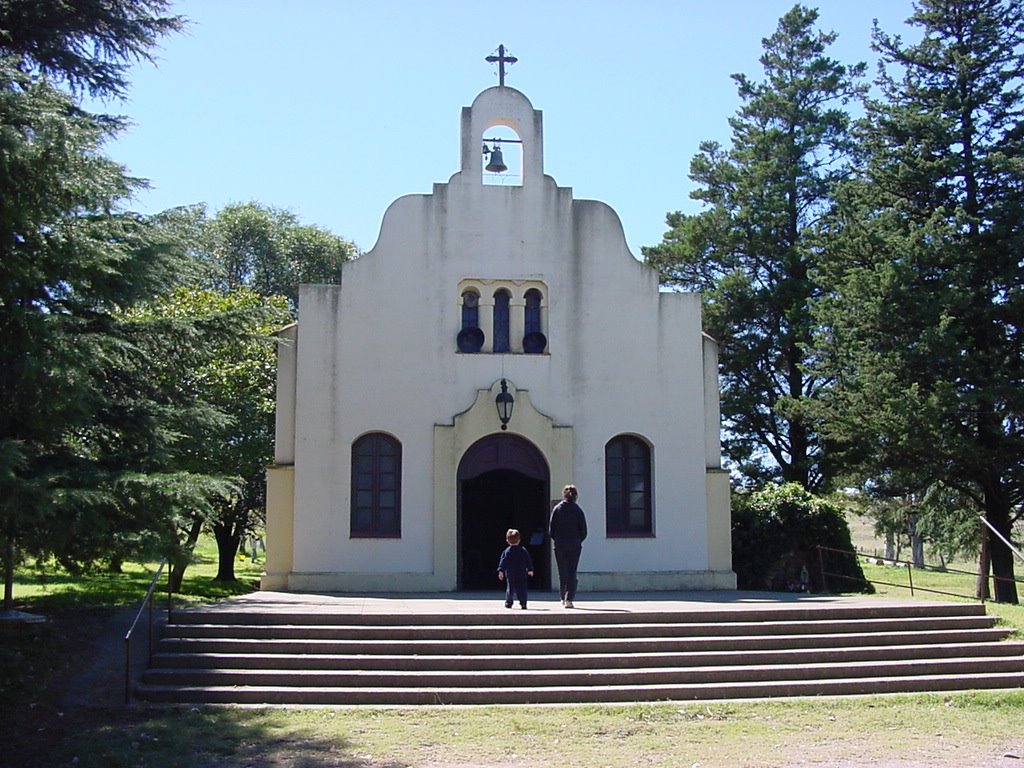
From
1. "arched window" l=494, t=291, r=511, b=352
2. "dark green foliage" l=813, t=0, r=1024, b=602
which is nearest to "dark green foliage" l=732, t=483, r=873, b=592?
"dark green foliage" l=813, t=0, r=1024, b=602

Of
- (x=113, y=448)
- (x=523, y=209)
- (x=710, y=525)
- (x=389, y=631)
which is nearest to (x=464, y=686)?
(x=389, y=631)

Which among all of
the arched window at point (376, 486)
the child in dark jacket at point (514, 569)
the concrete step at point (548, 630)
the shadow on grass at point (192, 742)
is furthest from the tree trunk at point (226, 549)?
the shadow on grass at point (192, 742)

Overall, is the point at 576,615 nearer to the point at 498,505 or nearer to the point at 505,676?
the point at 505,676

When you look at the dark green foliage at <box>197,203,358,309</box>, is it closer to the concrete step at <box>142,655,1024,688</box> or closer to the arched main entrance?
the arched main entrance

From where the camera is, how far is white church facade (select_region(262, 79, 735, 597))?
19984mm

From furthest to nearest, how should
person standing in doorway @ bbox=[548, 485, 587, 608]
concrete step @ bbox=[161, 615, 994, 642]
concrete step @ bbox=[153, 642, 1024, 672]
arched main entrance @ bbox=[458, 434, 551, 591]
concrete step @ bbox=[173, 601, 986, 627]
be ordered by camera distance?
arched main entrance @ bbox=[458, 434, 551, 591]
person standing in doorway @ bbox=[548, 485, 587, 608]
concrete step @ bbox=[173, 601, 986, 627]
concrete step @ bbox=[161, 615, 994, 642]
concrete step @ bbox=[153, 642, 1024, 672]

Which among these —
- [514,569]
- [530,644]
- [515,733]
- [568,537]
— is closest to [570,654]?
[530,644]

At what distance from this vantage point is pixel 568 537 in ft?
52.3

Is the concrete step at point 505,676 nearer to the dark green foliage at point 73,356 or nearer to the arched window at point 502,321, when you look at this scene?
the dark green foliage at point 73,356

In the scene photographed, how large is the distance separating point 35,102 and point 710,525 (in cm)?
1477

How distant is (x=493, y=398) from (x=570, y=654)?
24.0 ft

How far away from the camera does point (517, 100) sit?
69.9 feet

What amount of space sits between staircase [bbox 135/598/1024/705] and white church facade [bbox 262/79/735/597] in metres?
4.66

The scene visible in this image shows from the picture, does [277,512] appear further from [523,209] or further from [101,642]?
[523,209]
